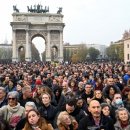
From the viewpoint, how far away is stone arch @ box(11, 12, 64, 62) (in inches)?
3406

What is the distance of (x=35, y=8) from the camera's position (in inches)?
3499

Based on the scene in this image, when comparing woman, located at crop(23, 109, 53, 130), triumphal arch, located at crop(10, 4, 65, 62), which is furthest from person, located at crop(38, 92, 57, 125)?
triumphal arch, located at crop(10, 4, 65, 62)

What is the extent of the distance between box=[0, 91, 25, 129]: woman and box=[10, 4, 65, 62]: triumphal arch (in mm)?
77788

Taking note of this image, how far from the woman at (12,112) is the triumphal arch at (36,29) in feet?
255

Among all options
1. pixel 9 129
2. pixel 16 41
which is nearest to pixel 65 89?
pixel 9 129

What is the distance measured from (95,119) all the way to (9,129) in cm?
165

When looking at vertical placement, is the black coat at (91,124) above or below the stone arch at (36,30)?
below

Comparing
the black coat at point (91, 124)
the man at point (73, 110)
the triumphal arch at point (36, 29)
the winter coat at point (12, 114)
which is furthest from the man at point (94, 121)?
the triumphal arch at point (36, 29)

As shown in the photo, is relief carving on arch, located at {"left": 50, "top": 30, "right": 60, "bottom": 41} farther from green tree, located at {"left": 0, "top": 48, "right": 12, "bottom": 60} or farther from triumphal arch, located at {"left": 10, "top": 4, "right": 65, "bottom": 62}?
green tree, located at {"left": 0, "top": 48, "right": 12, "bottom": 60}

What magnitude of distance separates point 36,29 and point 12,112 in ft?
259

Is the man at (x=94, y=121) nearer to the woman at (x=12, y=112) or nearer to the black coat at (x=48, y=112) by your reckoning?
the woman at (x=12, y=112)

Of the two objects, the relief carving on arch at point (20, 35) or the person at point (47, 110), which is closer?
the person at point (47, 110)

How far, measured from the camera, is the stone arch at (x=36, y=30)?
284 feet

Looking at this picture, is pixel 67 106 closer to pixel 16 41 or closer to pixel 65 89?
pixel 65 89
